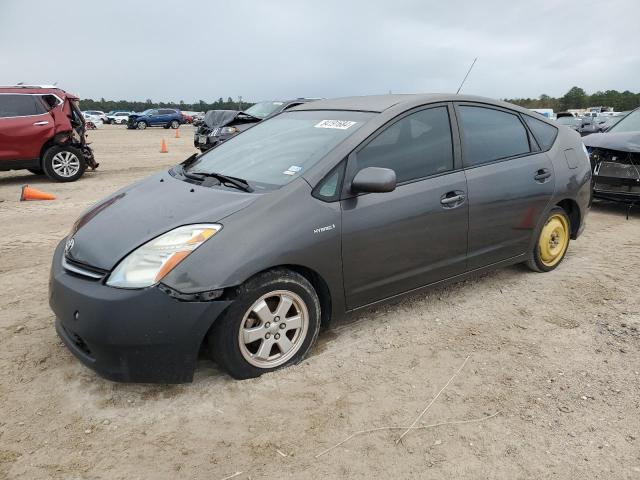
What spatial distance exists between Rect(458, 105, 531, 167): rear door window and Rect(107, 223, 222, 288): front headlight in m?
2.09

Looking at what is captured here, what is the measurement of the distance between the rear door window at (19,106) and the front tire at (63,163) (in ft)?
2.52

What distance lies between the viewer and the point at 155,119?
39.8 metres

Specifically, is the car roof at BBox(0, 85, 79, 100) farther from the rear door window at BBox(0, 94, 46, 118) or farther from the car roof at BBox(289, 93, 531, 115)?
the car roof at BBox(289, 93, 531, 115)

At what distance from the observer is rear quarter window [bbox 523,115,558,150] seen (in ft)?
14.5

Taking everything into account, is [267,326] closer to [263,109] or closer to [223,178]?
[223,178]

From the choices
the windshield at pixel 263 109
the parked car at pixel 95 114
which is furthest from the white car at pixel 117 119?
the windshield at pixel 263 109

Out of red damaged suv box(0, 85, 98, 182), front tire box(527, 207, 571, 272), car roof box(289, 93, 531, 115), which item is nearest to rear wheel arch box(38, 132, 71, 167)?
red damaged suv box(0, 85, 98, 182)

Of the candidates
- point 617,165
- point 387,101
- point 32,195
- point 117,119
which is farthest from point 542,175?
point 117,119

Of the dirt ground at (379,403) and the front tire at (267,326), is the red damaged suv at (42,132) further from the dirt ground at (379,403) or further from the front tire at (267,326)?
the front tire at (267,326)

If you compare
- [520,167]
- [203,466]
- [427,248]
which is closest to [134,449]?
[203,466]

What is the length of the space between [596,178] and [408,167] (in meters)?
5.00

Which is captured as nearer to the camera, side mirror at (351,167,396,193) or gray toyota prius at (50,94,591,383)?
gray toyota prius at (50,94,591,383)

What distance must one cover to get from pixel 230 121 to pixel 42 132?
4.75 meters

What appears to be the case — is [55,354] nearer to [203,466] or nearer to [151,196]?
[151,196]
